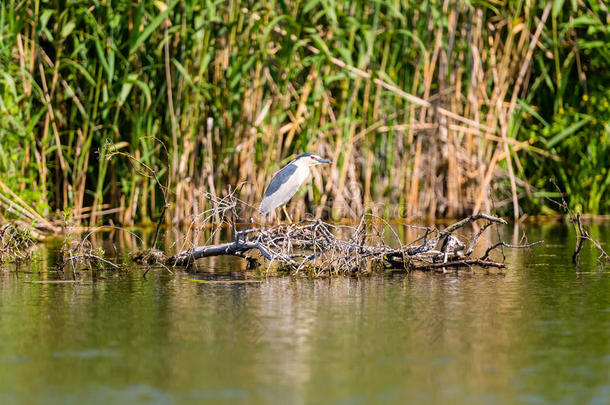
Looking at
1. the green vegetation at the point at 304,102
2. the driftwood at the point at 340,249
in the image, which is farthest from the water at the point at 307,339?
the green vegetation at the point at 304,102

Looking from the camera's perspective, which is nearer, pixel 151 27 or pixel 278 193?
pixel 278 193

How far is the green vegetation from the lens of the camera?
33.4ft

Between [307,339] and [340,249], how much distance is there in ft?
7.29

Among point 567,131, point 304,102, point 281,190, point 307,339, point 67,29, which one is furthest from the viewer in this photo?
point 567,131

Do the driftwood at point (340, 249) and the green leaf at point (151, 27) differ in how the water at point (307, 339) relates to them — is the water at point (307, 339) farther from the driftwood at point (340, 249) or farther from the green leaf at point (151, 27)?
the green leaf at point (151, 27)

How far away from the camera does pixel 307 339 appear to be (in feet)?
16.2

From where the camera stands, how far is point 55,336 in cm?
502

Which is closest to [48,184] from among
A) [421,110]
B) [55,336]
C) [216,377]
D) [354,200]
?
[354,200]

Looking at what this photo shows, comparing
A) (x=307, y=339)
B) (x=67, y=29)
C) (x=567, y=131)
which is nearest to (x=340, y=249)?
(x=307, y=339)

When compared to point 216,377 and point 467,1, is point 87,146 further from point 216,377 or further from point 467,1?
point 216,377

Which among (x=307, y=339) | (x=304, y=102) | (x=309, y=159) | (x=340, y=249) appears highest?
(x=304, y=102)

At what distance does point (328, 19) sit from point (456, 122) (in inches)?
84.0

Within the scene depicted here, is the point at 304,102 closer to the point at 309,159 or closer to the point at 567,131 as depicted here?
the point at 309,159

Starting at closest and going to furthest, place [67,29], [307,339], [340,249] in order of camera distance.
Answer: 1. [307,339]
2. [340,249]
3. [67,29]
